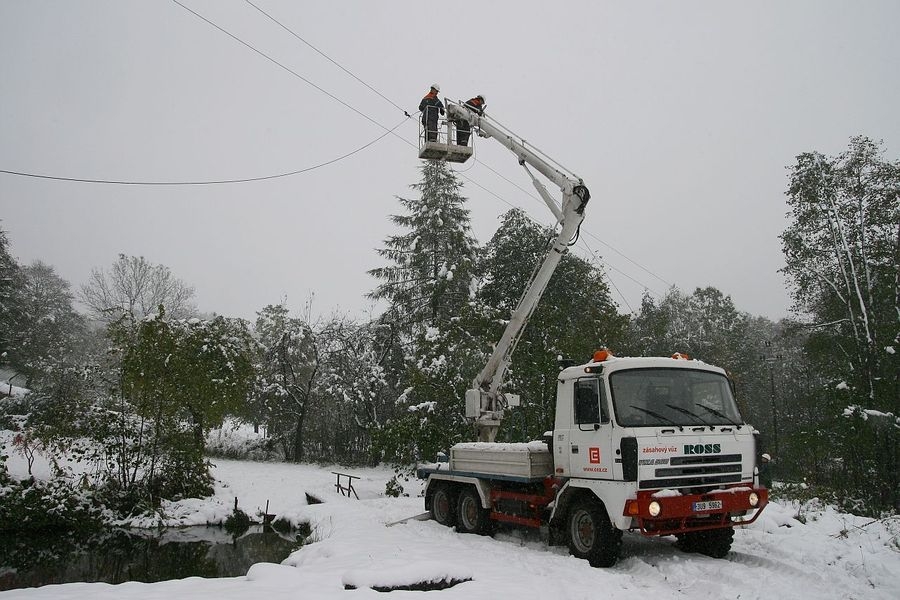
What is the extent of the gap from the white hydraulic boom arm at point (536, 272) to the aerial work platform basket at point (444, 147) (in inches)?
12.1

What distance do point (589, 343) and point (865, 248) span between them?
37.2 ft

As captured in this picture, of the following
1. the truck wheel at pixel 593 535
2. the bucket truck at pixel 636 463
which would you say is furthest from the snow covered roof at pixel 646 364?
the truck wheel at pixel 593 535

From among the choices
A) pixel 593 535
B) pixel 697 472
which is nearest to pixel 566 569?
pixel 593 535

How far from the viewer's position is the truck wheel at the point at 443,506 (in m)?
11.5

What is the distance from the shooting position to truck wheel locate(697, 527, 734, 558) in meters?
8.15

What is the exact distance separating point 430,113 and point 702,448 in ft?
26.0

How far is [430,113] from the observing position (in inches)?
477

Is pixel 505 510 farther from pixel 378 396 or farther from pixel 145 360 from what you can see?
pixel 378 396

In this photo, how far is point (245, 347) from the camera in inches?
999

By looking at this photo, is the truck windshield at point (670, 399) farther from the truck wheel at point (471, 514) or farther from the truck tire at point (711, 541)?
the truck wheel at point (471, 514)

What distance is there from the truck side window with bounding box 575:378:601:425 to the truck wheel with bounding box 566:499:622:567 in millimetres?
1093

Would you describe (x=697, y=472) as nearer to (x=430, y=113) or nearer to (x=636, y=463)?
(x=636, y=463)

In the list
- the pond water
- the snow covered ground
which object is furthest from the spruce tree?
the snow covered ground

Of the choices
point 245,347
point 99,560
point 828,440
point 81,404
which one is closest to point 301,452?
point 245,347
